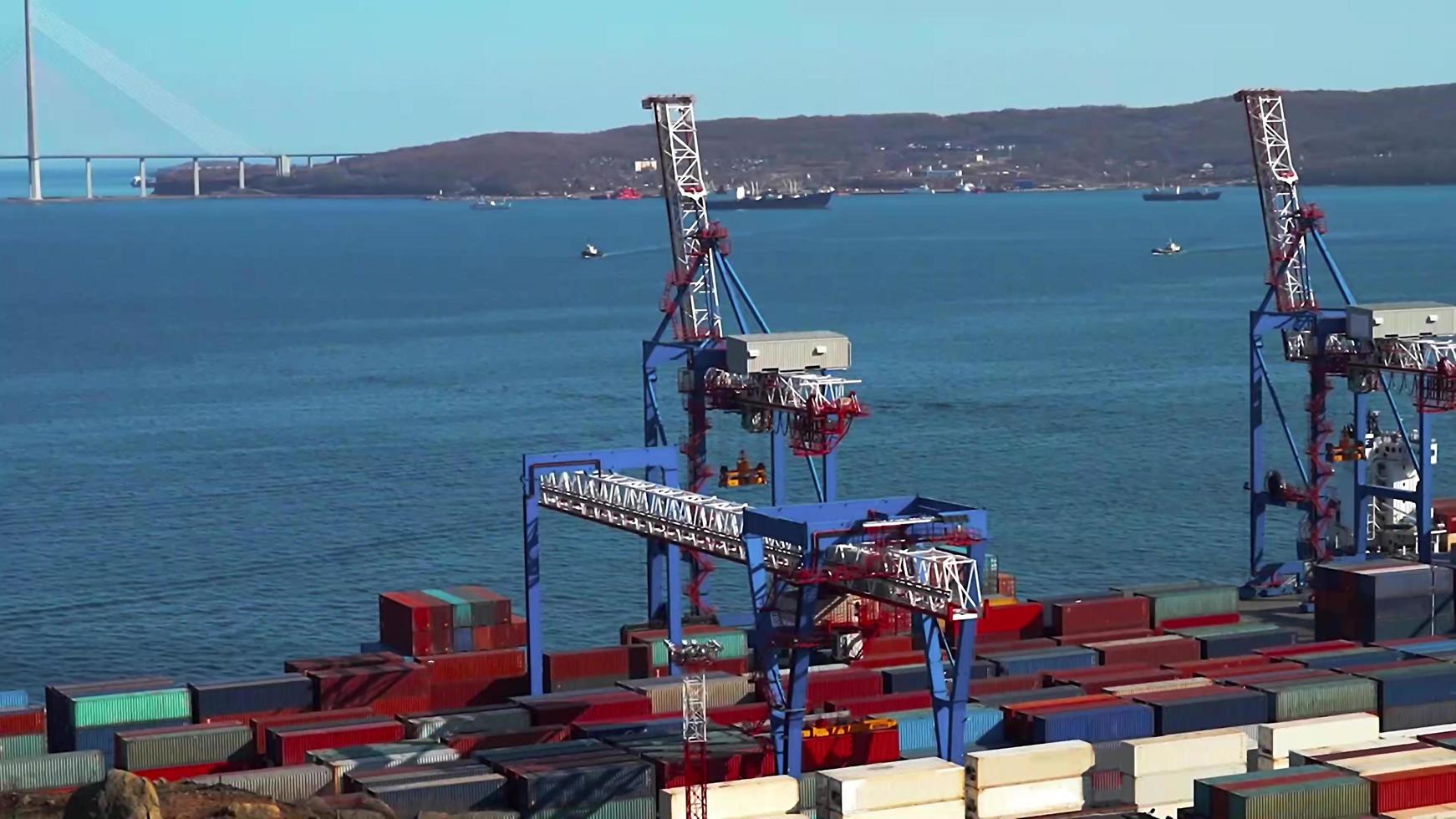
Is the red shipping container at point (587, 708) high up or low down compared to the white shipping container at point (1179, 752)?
up

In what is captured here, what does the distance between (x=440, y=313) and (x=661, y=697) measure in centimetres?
12907

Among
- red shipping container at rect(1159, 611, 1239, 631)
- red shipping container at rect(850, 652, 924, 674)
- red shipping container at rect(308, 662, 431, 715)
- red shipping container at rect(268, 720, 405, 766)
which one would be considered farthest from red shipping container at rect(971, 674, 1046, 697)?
red shipping container at rect(308, 662, 431, 715)

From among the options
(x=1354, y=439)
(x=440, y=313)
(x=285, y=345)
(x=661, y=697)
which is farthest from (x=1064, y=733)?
(x=440, y=313)

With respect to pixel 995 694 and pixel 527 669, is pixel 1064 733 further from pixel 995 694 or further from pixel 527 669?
pixel 527 669

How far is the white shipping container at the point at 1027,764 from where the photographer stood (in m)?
38.2

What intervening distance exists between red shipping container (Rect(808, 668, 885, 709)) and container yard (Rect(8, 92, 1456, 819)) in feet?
0.22

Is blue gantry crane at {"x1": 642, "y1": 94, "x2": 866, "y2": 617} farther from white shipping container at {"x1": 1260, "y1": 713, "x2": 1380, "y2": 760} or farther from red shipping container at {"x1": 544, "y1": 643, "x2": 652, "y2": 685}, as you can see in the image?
white shipping container at {"x1": 1260, "y1": 713, "x2": 1380, "y2": 760}

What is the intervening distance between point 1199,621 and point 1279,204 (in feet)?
56.8

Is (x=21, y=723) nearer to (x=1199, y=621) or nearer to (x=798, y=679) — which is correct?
(x=798, y=679)

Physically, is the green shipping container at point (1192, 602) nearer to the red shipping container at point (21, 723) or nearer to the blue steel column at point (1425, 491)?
the blue steel column at point (1425, 491)

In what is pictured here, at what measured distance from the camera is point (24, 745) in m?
44.7

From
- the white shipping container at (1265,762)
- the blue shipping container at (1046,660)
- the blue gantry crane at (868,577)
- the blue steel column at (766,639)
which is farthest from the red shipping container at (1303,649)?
the blue steel column at (766,639)

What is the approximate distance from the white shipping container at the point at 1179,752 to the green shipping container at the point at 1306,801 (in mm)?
3768

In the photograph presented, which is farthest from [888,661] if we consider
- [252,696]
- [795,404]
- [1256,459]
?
[1256,459]
